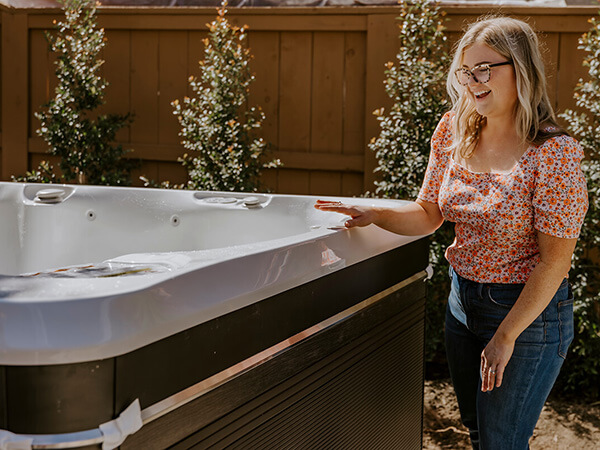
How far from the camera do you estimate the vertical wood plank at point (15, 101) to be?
174 inches

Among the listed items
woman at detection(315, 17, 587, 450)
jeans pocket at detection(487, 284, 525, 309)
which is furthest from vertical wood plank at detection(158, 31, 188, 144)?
jeans pocket at detection(487, 284, 525, 309)

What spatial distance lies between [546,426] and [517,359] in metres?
1.45

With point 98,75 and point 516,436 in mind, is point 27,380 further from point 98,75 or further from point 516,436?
point 98,75

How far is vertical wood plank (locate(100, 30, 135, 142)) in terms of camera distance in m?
4.28

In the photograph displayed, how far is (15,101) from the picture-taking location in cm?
447

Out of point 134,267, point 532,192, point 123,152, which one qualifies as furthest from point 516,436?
point 123,152

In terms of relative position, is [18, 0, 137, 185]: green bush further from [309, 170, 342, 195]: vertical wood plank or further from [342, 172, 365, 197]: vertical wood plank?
[342, 172, 365, 197]: vertical wood plank

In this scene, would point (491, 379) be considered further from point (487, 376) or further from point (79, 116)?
point (79, 116)

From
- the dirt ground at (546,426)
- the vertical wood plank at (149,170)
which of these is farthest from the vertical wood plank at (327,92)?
the dirt ground at (546,426)

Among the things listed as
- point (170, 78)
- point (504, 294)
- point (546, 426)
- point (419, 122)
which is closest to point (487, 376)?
point (504, 294)

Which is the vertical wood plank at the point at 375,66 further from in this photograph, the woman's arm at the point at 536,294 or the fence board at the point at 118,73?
the woman's arm at the point at 536,294

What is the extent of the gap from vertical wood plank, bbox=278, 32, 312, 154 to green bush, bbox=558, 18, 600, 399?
4.41ft

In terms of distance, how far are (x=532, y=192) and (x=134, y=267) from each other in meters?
0.80

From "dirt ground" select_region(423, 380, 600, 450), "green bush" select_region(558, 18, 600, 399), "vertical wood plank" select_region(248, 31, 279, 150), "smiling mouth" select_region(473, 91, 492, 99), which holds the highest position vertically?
"vertical wood plank" select_region(248, 31, 279, 150)
